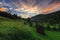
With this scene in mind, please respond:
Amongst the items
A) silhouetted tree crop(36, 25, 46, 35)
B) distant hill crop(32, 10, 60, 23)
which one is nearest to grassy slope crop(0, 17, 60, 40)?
silhouetted tree crop(36, 25, 46, 35)

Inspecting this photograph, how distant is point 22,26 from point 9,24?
2040 millimetres

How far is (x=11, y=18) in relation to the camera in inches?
996

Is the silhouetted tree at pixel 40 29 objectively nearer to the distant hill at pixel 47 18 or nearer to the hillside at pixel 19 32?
the hillside at pixel 19 32

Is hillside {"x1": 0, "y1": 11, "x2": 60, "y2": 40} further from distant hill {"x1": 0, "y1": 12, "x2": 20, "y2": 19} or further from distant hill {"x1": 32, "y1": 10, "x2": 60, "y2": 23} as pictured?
distant hill {"x1": 32, "y1": 10, "x2": 60, "y2": 23}

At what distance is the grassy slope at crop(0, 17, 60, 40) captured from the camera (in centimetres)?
1936

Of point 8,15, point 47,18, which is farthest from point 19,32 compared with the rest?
point 47,18

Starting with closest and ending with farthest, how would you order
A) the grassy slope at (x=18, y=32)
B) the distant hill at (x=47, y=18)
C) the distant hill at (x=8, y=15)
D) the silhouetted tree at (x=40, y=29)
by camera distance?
the grassy slope at (x=18, y=32)
the silhouetted tree at (x=40, y=29)
the distant hill at (x=8, y=15)
the distant hill at (x=47, y=18)

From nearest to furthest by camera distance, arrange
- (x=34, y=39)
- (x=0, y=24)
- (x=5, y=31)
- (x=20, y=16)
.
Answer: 1. (x=5, y=31)
2. (x=34, y=39)
3. (x=0, y=24)
4. (x=20, y=16)

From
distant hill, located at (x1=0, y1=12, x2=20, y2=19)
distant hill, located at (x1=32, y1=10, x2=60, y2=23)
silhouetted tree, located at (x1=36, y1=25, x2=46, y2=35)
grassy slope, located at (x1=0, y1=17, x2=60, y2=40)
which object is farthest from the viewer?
distant hill, located at (x1=32, y1=10, x2=60, y2=23)

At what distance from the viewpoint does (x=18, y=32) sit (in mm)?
20766

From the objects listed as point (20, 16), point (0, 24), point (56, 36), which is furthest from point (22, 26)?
point (56, 36)

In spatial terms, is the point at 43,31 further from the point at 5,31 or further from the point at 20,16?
the point at 5,31

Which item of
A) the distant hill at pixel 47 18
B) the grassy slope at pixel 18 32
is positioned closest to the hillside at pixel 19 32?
the grassy slope at pixel 18 32

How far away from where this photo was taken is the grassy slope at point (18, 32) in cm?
1936
